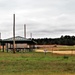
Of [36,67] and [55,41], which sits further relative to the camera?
[55,41]

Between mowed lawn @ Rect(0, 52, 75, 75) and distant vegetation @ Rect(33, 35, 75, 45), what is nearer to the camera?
mowed lawn @ Rect(0, 52, 75, 75)

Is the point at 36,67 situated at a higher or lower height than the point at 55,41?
lower

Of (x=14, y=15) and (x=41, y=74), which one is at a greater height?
(x=14, y=15)

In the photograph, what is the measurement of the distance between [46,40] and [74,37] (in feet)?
62.1

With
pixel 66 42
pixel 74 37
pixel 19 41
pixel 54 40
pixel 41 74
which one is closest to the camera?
pixel 41 74

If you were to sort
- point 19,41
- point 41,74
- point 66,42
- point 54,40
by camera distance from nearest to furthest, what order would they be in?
point 41,74 → point 19,41 → point 66,42 → point 54,40

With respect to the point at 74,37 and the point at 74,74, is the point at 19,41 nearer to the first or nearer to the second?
the point at 74,74

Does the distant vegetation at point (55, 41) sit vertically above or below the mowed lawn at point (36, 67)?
above

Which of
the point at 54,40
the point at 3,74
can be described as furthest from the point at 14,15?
the point at 54,40

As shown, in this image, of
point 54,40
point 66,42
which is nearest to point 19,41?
point 66,42

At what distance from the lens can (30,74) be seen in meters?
17.4

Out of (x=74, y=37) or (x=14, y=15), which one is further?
(x=74, y=37)

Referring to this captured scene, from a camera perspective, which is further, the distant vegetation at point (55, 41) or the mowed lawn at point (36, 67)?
the distant vegetation at point (55, 41)

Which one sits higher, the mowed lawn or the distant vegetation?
the distant vegetation
